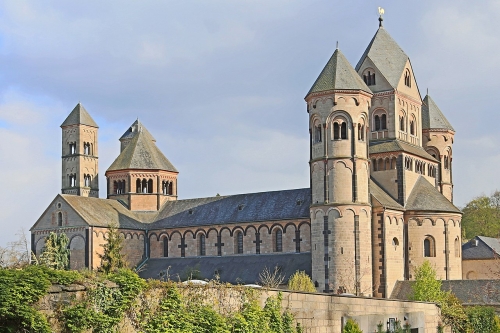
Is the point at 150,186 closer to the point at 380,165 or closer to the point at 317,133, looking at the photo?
the point at 380,165

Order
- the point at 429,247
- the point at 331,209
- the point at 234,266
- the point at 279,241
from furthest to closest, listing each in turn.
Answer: the point at 234,266 < the point at 279,241 < the point at 429,247 < the point at 331,209

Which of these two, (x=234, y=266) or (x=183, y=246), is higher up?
(x=183, y=246)

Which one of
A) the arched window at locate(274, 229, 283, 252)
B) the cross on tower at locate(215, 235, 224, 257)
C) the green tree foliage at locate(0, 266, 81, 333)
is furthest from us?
the cross on tower at locate(215, 235, 224, 257)

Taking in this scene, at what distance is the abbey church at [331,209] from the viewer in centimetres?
6084

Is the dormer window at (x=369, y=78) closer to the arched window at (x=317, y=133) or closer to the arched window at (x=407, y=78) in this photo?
the arched window at (x=407, y=78)

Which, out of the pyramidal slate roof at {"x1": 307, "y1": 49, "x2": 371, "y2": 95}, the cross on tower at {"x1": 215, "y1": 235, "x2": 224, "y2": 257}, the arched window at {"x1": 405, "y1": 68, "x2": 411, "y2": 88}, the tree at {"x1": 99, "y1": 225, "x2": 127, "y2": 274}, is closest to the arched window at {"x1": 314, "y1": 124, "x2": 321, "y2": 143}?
the pyramidal slate roof at {"x1": 307, "y1": 49, "x2": 371, "y2": 95}

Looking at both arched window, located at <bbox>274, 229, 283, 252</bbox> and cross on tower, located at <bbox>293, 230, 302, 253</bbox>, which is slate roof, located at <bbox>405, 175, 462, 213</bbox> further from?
arched window, located at <bbox>274, 229, 283, 252</bbox>

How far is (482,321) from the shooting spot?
39.5 meters

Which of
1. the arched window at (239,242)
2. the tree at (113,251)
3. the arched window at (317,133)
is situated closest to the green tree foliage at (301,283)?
the arched window at (317,133)

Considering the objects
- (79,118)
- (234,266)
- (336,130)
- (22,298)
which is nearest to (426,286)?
(336,130)

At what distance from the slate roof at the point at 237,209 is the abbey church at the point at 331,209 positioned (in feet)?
0.48

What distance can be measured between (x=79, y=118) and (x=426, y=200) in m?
53.4

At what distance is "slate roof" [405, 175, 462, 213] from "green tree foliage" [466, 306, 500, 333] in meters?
26.2

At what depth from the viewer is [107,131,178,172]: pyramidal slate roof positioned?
84.4 metres
